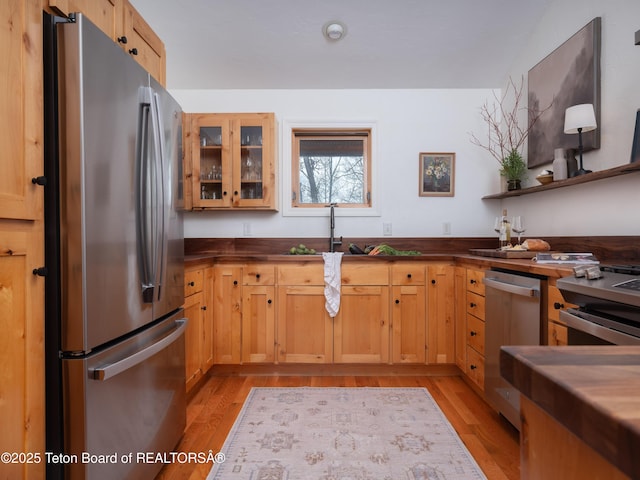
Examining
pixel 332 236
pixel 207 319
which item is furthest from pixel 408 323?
pixel 207 319

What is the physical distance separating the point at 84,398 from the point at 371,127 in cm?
295

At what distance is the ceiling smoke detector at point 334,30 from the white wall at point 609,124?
1.53m

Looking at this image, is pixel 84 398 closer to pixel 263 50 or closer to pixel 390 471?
pixel 390 471

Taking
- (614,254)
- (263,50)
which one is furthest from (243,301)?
(614,254)

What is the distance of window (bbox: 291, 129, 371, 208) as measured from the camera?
11.0ft

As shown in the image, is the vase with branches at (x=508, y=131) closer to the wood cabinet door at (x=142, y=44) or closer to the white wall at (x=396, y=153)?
the white wall at (x=396, y=153)

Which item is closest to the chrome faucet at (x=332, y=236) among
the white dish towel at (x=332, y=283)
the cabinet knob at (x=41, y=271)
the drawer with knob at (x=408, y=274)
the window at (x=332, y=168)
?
the window at (x=332, y=168)

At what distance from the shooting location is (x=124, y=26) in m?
1.47

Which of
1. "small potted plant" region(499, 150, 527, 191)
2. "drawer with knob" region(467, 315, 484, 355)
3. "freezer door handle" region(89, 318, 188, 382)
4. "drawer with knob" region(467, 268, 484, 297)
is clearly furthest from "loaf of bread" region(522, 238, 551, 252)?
"freezer door handle" region(89, 318, 188, 382)

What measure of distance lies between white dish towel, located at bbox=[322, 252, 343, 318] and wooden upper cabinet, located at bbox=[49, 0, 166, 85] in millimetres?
1625

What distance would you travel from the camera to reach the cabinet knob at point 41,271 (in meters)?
1.02

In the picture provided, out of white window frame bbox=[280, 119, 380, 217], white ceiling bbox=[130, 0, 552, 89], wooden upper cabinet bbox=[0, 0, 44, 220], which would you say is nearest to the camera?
wooden upper cabinet bbox=[0, 0, 44, 220]

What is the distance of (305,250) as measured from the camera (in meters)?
2.97

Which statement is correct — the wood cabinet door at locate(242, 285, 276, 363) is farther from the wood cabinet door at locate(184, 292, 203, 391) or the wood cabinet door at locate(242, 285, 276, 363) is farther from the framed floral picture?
the framed floral picture
